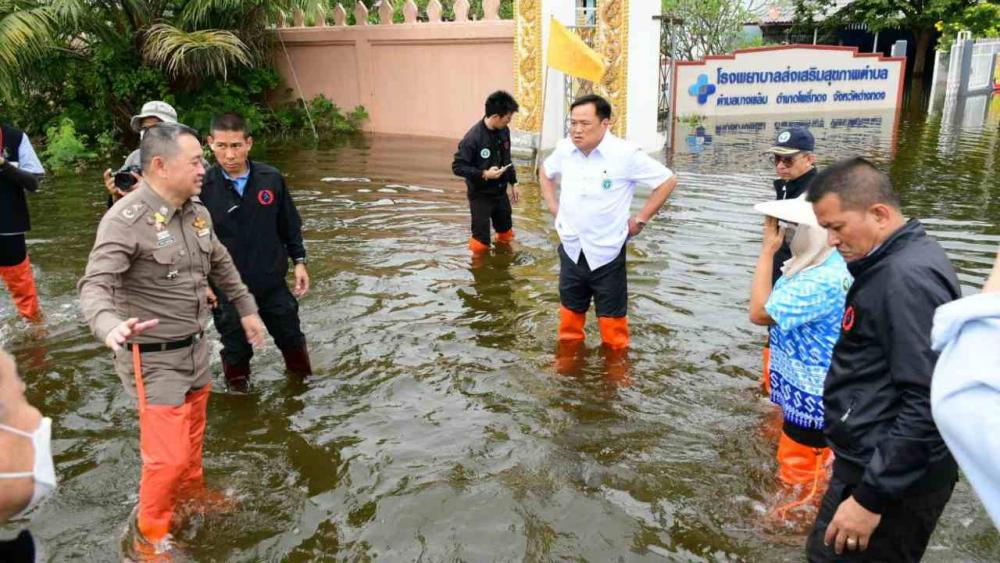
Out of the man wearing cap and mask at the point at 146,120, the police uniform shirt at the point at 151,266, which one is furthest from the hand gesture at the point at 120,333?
the man wearing cap and mask at the point at 146,120

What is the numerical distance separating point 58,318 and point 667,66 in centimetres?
1424

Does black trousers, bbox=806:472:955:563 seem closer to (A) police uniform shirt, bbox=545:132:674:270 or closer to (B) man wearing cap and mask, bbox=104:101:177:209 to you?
(A) police uniform shirt, bbox=545:132:674:270

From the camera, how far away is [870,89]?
850 inches

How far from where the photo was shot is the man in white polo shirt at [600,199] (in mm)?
4996

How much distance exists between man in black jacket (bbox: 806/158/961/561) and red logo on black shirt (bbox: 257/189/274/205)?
3.18 m

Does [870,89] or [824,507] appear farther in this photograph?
[870,89]

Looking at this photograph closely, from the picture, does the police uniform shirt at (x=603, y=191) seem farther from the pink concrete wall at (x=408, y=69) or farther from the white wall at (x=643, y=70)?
the pink concrete wall at (x=408, y=69)

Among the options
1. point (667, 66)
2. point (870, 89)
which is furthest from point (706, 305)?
point (870, 89)

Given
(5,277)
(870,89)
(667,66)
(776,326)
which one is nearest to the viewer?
(776,326)

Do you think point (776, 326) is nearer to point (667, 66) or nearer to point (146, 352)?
point (146, 352)

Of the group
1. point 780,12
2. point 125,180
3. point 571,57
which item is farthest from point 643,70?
point 780,12

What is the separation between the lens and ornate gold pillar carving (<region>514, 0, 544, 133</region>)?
13.6 metres

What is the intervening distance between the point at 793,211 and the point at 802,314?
17.2 inches

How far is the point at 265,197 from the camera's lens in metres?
4.60
